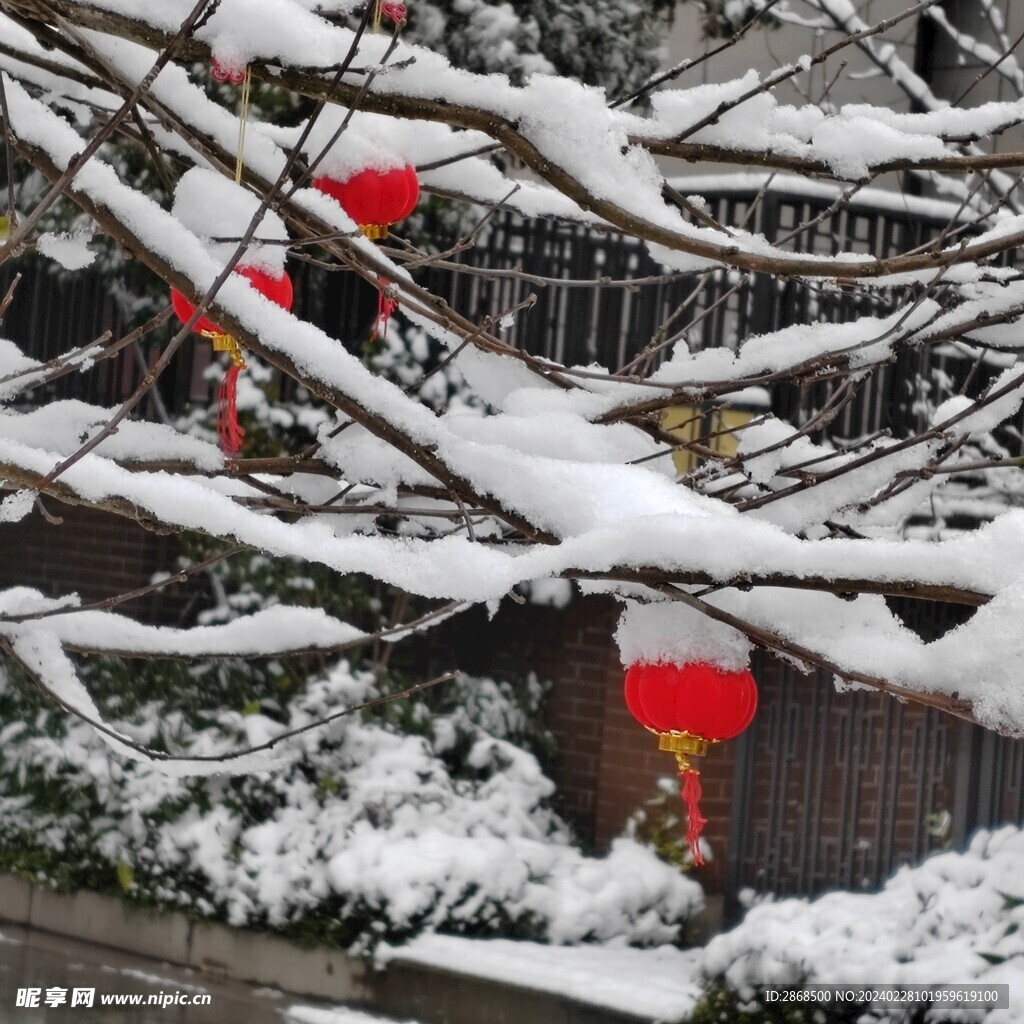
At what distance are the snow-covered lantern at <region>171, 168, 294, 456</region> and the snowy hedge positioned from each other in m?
3.84

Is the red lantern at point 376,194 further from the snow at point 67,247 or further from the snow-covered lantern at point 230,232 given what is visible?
the snow at point 67,247

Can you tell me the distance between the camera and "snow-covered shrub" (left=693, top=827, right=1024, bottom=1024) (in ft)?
14.2

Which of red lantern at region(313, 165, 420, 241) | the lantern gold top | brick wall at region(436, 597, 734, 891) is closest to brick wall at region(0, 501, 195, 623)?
brick wall at region(436, 597, 734, 891)

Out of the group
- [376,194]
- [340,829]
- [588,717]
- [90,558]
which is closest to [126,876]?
[340,829]

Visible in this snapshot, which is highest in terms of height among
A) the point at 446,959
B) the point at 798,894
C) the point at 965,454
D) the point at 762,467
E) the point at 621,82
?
the point at 621,82

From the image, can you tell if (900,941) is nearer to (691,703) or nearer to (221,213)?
(691,703)

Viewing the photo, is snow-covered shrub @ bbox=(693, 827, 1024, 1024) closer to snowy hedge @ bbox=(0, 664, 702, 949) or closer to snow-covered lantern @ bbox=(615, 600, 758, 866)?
snowy hedge @ bbox=(0, 664, 702, 949)

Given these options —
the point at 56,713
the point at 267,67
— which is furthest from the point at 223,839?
the point at 267,67

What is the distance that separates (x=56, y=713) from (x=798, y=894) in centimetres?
357

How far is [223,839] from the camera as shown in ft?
19.7

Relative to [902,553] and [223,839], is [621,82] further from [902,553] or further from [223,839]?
[902,553]

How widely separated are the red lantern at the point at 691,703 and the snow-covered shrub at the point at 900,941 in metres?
2.74

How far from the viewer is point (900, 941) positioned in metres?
4.56

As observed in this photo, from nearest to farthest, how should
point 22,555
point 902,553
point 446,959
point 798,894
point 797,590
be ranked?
point 902,553 → point 797,590 → point 446,959 → point 798,894 → point 22,555
